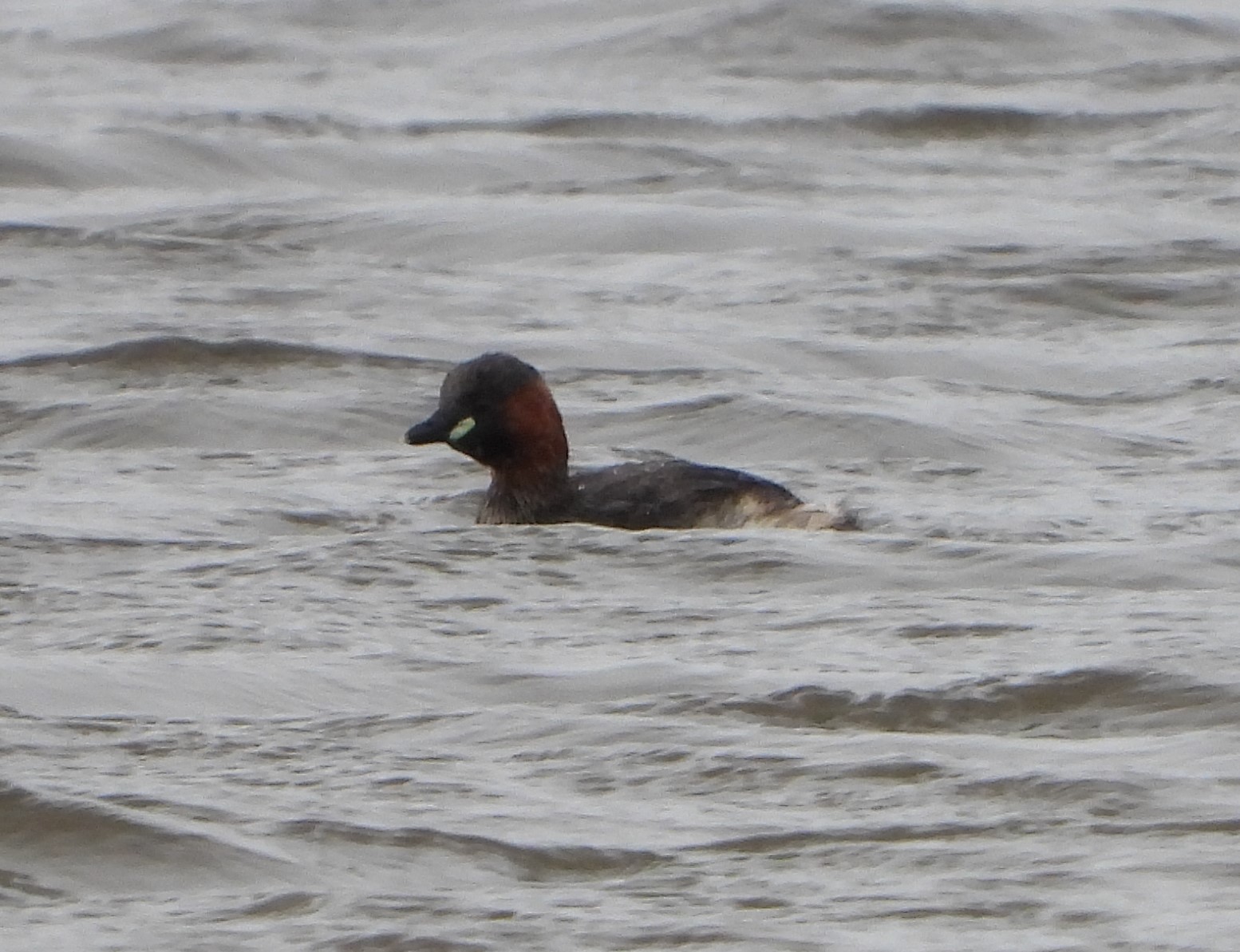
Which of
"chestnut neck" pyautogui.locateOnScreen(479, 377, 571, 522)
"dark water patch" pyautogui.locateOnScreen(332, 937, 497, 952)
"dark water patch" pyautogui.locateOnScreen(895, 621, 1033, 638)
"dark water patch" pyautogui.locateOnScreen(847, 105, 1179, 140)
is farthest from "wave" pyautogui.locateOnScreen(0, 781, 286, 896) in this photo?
"dark water patch" pyautogui.locateOnScreen(847, 105, 1179, 140)

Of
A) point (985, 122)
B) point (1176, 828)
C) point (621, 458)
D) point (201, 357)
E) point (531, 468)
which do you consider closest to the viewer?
point (1176, 828)

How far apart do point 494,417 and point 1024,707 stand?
9.49 ft

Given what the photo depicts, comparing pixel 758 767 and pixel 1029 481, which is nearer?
pixel 758 767

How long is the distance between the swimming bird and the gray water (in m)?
0.15

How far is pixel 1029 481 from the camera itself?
970 cm

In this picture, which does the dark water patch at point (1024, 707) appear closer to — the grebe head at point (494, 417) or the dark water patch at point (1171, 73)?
the grebe head at point (494, 417)

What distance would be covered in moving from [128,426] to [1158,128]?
23.8 ft

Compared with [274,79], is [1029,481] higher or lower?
lower

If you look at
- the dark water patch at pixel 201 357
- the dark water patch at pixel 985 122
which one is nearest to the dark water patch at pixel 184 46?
the dark water patch at pixel 985 122

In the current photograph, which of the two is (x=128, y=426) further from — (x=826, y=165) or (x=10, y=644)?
(x=826, y=165)

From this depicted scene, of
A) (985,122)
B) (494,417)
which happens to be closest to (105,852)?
(494,417)

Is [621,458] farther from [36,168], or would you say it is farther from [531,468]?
[36,168]

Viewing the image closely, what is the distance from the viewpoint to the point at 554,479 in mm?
9375

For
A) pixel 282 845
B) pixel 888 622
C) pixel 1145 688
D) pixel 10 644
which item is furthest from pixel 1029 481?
pixel 282 845
